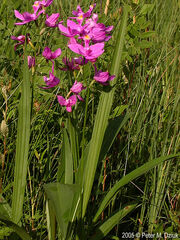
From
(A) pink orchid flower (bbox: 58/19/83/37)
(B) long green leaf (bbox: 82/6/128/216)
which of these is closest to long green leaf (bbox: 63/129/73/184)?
(B) long green leaf (bbox: 82/6/128/216)

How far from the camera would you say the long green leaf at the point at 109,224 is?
1.20 m

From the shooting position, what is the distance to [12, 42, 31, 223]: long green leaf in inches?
43.4

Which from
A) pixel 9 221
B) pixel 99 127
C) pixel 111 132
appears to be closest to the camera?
pixel 9 221

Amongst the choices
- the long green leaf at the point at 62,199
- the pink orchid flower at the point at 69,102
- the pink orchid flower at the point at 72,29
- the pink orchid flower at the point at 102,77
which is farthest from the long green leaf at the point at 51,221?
the pink orchid flower at the point at 72,29

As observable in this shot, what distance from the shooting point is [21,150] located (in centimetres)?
113

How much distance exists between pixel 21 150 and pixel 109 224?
1.35 feet

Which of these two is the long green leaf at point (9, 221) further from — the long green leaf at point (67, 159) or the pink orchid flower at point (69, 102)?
the pink orchid flower at point (69, 102)

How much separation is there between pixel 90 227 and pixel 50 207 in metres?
0.17

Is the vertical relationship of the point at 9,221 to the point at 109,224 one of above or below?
above

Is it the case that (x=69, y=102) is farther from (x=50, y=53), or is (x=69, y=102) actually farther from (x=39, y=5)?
(x=39, y=5)

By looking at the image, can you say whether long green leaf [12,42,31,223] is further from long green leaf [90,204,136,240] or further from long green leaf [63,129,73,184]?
long green leaf [90,204,136,240]

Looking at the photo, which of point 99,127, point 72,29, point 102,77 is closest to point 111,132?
point 99,127

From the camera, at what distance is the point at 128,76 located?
5.77 ft

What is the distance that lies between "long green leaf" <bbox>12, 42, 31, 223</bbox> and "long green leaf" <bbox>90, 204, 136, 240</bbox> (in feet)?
0.91
